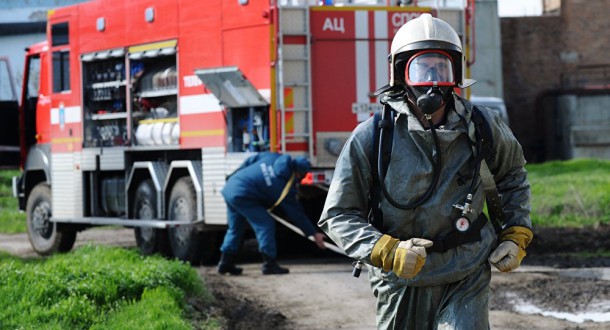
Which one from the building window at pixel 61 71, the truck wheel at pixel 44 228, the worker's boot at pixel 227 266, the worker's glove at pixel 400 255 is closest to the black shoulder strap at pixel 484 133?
the worker's glove at pixel 400 255

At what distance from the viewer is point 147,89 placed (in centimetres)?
1620

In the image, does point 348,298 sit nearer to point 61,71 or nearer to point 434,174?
point 434,174

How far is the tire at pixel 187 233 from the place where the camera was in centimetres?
1516

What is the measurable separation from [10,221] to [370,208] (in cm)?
1945

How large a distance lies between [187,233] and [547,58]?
2785cm

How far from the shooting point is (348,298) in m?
11.5

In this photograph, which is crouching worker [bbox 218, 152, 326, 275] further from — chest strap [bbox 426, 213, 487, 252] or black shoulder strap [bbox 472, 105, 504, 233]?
chest strap [bbox 426, 213, 487, 252]

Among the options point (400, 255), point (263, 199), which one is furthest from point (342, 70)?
point (400, 255)

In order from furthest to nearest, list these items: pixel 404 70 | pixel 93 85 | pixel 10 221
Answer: pixel 10 221
pixel 93 85
pixel 404 70

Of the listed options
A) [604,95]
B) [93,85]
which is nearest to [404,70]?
[93,85]

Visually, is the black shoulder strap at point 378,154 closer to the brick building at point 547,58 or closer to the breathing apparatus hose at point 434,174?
the breathing apparatus hose at point 434,174

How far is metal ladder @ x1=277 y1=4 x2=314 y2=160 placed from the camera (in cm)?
1391

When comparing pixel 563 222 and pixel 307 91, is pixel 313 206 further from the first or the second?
pixel 563 222

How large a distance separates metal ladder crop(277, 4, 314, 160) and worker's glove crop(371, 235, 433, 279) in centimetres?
898
